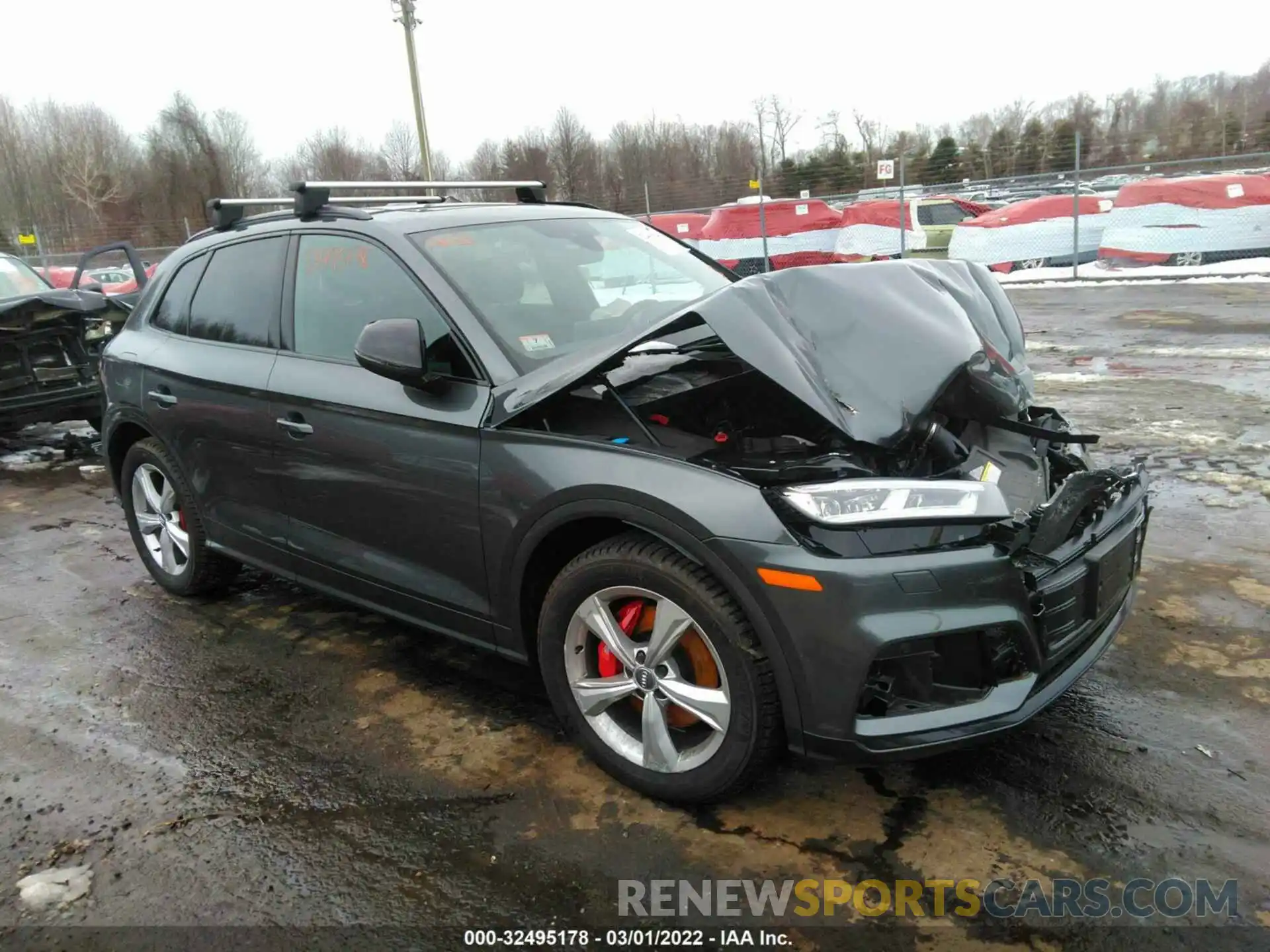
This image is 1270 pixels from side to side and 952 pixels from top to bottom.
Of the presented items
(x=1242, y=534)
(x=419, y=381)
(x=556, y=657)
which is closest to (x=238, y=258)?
(x=419, y=381)

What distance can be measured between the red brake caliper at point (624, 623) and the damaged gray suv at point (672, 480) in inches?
0.6

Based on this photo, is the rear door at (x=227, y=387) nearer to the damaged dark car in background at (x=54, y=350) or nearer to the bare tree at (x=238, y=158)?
the damaged dark car in background at (x=54, y=350)

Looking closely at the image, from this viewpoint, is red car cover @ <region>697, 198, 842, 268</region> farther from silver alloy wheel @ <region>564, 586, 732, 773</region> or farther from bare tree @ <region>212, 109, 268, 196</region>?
bare tree @ <region>212, 109, 268, 196</region>

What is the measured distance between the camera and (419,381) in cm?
301

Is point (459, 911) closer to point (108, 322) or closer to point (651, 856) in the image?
point (651, 856)

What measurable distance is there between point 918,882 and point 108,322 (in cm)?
847

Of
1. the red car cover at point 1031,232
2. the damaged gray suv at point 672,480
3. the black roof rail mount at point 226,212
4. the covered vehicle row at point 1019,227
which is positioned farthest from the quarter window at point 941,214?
the black roof rail mount at point 226,212

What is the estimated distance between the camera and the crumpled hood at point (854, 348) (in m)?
2.55

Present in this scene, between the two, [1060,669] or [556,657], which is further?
[556,657]

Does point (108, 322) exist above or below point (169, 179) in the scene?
below

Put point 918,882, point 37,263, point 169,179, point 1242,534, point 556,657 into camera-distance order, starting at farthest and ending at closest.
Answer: point 169,179 → point 37,263 → point 1242,534 → point 556,657 → point 918,882

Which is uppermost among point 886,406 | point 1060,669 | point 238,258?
point 238,258

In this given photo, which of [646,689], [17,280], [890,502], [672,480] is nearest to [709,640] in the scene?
[646,689]

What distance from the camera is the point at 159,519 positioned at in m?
4.61
